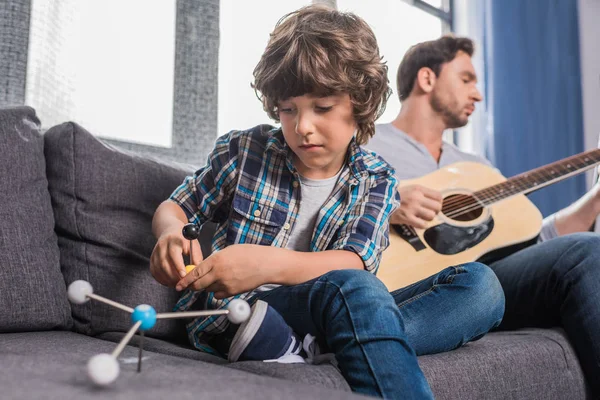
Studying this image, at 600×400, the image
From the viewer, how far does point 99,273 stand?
1142 millimetres

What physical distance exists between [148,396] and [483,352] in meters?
0.71

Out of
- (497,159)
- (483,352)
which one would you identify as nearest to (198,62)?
(483,352)

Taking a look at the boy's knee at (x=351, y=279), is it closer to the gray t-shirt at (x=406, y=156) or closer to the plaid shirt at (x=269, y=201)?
the plaid shirt at (x=269, y=201)

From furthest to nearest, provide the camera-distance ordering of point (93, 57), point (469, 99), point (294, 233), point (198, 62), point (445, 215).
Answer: point (469, 99)
point (198, 62)
point (93, 57)
point (445, 215)
point (294, 233)

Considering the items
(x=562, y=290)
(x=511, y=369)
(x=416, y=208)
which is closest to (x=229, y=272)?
(x=511, y=369)

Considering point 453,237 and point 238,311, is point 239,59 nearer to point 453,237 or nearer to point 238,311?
point 453,237

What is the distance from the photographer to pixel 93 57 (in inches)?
65.1

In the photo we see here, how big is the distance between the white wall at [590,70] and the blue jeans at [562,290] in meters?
1.68

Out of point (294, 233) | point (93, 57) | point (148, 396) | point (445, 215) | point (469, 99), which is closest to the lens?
point (148, 396)

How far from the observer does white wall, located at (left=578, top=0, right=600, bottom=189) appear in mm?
2861

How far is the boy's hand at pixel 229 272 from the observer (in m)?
0.87

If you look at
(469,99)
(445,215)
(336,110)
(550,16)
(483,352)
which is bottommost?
(483,352)

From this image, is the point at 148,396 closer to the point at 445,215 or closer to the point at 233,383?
the point at 233,383

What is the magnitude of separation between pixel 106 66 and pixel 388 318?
49.0 inches
